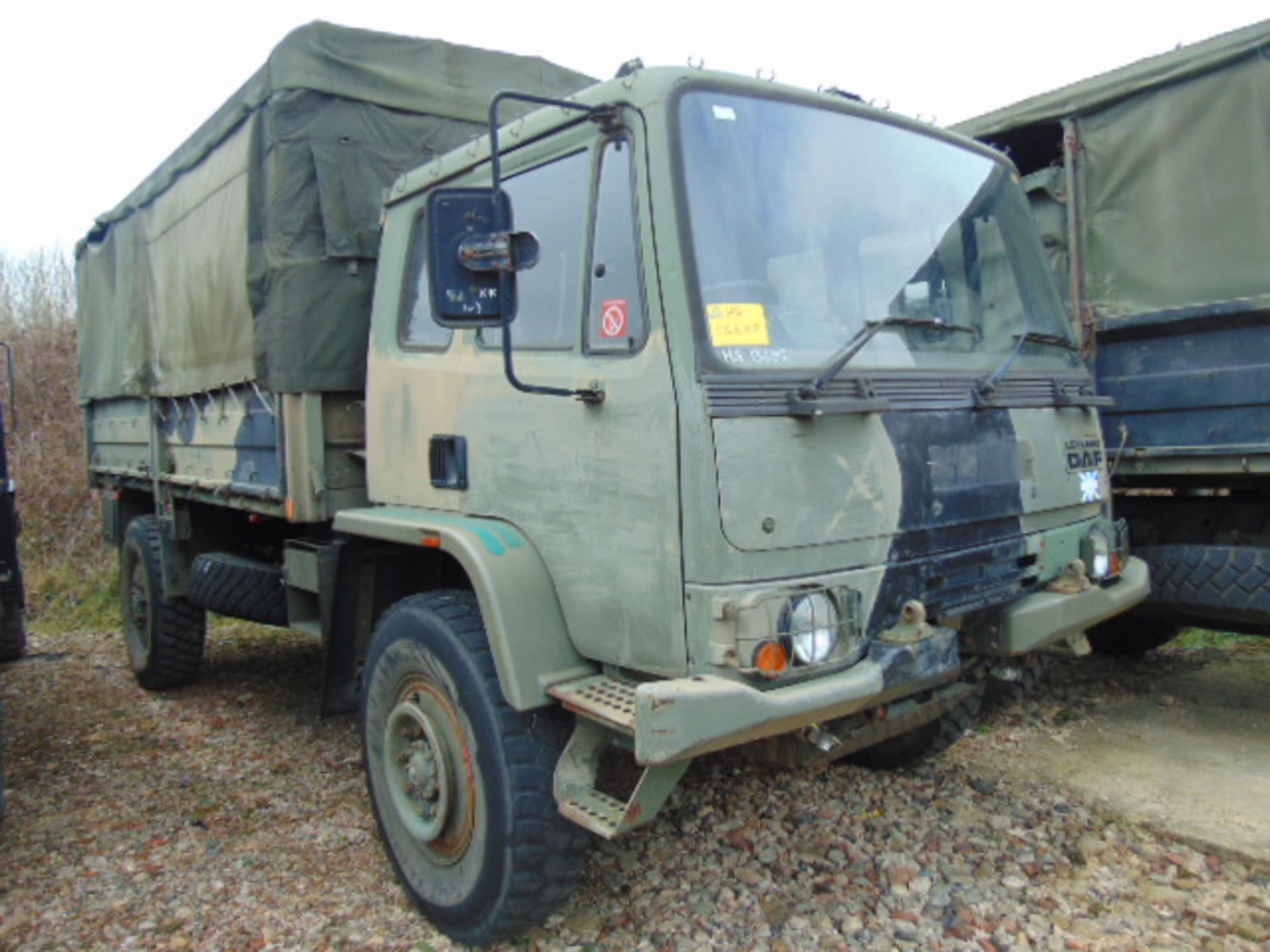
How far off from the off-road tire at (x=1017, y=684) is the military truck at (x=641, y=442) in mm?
161

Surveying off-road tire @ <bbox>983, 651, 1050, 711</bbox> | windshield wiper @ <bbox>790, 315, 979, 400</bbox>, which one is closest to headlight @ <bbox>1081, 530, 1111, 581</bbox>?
off-road tire @ <bbox>983, 651, 1050, 711</bbox>

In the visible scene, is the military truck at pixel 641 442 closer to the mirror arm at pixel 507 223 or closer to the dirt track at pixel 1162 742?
the mirror arm at pixel 507 223

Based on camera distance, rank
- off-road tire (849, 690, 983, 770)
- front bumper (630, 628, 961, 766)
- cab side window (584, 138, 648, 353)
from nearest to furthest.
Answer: front bumper (630, 628, 961, 766), cab side window (584, 138, 648, 353), off-road tire (849, 690, 983, 770)

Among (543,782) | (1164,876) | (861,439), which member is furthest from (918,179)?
(1164,876)

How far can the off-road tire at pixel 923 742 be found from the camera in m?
3.95

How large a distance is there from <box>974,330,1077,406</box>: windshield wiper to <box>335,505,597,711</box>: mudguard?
1439 mm

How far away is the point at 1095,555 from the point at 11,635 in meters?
5.98

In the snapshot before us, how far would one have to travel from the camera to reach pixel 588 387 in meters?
2.90

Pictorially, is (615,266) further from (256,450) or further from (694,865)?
(256,450)

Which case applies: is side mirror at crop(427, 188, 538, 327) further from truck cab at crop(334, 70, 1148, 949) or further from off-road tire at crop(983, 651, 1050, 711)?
off-road tire at crop(983, 651, 1050, 711)

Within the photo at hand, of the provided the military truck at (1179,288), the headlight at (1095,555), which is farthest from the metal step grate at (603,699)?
the military truck at (1179,288)

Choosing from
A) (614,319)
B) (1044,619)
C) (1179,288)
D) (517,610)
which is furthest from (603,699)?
(1179,288)

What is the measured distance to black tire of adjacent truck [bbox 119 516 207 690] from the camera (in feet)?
20.0

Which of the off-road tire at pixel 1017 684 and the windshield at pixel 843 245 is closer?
the windshield at pixel 843 245
